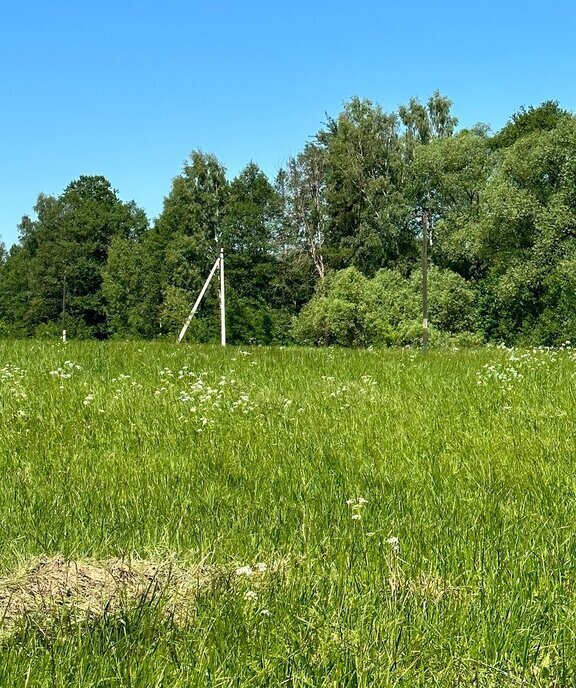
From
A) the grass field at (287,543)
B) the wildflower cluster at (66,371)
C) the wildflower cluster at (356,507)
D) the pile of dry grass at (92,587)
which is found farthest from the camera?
the wildflower cluster at (66,371)

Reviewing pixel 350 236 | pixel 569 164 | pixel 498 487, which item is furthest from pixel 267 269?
pixel 498 487

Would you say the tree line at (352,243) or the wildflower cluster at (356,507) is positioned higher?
the tree line at (352,243)

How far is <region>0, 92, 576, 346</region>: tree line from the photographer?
1393 inches

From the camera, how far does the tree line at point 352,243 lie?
35375 mm

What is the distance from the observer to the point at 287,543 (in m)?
3.28

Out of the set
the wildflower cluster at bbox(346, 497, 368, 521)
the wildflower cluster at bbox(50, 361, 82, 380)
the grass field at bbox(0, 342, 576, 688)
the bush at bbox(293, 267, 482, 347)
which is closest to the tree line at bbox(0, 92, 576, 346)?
the bush at bbox(293, 267, 482, 347)

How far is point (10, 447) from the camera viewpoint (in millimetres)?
5410

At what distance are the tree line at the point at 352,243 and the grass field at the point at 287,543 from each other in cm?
3033

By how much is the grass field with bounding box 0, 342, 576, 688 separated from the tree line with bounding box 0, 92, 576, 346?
30.3m

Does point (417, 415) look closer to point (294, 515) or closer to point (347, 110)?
point (294, 515)

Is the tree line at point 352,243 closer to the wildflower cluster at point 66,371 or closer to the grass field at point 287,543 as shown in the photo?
the wildflower cluster at point 66,371

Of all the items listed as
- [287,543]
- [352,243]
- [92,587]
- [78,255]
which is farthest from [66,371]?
[78,255]

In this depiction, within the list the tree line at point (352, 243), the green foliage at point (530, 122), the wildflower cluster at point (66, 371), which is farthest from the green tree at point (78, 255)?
the wildflower cluster at point (66, 371)

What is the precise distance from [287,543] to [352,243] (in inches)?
1896
